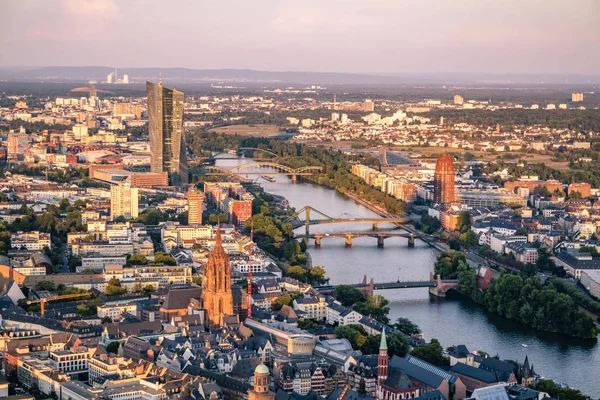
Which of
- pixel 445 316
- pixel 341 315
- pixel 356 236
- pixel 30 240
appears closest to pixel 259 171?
pixel 356 236

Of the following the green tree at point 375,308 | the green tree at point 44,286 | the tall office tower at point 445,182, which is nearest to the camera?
the green tree at point 375,308

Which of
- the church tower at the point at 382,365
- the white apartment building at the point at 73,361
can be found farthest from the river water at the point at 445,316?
the white apartment building at the point at 73,361

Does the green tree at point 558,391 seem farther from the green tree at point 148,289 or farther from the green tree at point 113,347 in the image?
the green tree at point 148,289

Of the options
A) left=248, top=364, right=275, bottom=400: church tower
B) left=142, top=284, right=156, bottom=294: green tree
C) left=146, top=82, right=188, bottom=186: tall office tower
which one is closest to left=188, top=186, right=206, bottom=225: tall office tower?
left=142, top=284, right=156, bottom=294: green tree

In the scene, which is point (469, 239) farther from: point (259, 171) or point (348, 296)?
point (259, 171)

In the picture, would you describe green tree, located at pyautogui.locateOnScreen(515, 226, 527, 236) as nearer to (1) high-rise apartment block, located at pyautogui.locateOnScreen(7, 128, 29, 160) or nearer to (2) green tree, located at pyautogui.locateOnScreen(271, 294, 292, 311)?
(2) green tree, located at pyautogui.locateOnScreen(271, 294, 292, 311)
